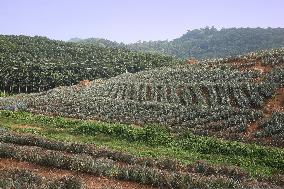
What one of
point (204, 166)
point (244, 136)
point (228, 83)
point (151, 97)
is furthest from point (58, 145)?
point (228, 83)

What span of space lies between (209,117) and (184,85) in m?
13.9

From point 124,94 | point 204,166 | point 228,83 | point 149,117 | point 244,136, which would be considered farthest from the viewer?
point 124,94

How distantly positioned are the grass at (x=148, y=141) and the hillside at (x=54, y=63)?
196 ft

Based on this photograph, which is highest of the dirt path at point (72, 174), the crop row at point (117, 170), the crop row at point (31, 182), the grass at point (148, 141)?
the crop row at point (31, 182)

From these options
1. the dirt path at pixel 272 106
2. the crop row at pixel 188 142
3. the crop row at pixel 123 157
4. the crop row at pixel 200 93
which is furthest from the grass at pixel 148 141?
the crop row at pixel 200 93

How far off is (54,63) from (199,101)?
71966 millimetres

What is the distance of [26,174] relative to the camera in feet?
56.8

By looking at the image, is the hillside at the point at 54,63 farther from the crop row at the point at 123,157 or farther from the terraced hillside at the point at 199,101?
the crop row at the point at 123,157

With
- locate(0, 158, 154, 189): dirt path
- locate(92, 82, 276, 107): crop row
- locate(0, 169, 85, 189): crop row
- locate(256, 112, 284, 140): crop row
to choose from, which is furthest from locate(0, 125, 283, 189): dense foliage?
locate(92, 82, 276, 107): crop row

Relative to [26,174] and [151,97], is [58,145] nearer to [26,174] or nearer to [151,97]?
[26,174]

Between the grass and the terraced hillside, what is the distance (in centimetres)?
356

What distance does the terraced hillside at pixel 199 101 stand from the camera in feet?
114

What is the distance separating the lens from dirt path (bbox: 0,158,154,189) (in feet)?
59.7

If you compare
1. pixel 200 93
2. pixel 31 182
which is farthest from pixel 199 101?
pixel 31 182
